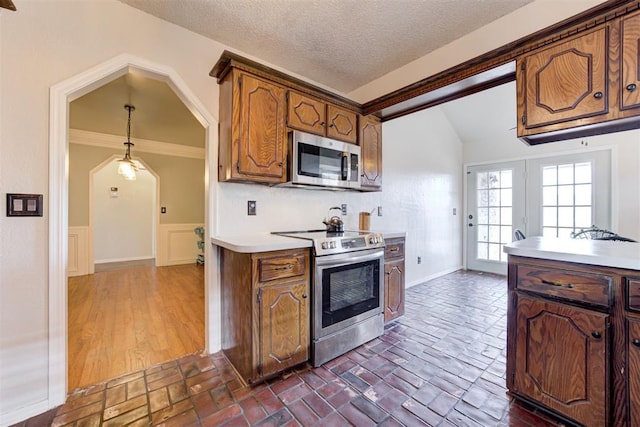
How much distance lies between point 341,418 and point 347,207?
2111 mm

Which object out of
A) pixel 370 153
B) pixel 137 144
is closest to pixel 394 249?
pixel 370 153

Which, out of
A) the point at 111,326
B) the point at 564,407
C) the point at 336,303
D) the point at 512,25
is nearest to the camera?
the point at 564,407

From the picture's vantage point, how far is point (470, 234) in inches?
199

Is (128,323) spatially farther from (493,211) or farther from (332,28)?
(493,211)

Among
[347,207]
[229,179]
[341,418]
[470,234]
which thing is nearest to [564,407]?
[341,418]

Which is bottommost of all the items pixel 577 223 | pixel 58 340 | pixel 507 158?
pixel 58 340

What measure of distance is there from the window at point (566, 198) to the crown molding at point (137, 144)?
22.0 ft

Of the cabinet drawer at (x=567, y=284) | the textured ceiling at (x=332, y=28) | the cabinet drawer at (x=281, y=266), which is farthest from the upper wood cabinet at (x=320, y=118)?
the cabinet drawer at (x=567, y=284)

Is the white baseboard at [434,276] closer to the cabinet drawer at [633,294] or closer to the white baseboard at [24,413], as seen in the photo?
the cabinet drawer at [633,294]

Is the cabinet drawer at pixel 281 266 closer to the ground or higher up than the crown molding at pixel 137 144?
closer to the ground

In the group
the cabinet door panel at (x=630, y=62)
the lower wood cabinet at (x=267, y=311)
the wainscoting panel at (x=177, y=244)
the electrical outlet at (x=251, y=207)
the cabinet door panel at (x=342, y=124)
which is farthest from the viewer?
the wainscoting panel at (x=177, y=244)

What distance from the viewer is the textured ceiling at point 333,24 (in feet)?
6.05

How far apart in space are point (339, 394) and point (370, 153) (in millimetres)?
2305

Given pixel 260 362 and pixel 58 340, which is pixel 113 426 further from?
pixel 260 362
